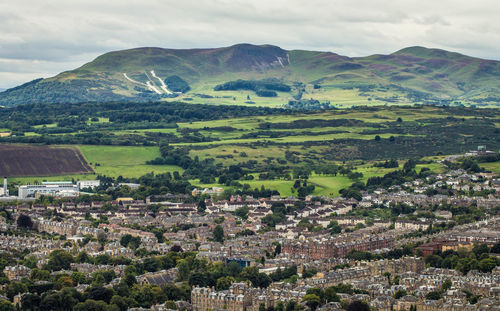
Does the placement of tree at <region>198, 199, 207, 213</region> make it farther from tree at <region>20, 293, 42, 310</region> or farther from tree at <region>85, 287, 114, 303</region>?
tree at <region>20, 293, 42, 310</region>

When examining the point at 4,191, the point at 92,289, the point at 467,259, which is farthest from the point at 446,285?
the point at 4,191

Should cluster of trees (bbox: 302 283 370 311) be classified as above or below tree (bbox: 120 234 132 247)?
above

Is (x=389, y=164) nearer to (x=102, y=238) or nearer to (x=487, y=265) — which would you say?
(x=102, y=238)

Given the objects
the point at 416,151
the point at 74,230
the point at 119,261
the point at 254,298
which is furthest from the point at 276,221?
the point at 416,151

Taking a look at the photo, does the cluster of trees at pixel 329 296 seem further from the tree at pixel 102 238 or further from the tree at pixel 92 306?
the tree at pixel 102 238

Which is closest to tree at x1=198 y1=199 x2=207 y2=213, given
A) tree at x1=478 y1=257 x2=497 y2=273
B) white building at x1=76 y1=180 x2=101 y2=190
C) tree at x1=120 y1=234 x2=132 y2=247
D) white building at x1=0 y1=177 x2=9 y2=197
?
white building at x1=76 y1=180 x2=101 y2=190
